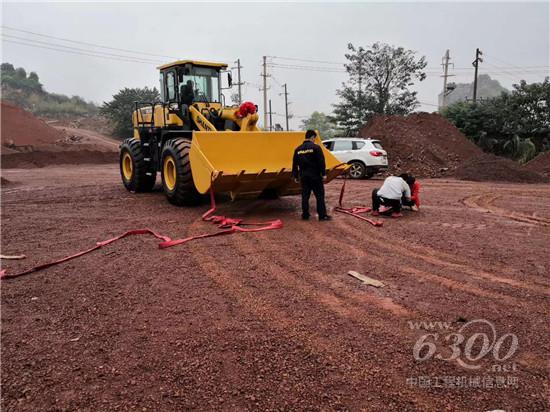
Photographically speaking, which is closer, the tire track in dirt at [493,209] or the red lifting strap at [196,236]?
the red lifting strap at [196,236]

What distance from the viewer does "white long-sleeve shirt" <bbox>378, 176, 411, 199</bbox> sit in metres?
8.09

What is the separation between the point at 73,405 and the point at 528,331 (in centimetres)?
345

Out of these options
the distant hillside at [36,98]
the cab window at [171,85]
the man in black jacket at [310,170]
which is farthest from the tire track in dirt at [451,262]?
the distant hillside at [36,98]

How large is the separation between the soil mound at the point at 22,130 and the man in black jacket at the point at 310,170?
27013 millimetres

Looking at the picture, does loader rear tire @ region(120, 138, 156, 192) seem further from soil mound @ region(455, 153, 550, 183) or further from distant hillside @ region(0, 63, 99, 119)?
distant hillside @ region(0, 63, 99, 119)

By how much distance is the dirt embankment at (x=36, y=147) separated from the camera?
26.0m

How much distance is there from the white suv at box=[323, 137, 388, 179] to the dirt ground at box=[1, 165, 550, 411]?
8.88 metres

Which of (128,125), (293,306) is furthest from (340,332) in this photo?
(128,125)

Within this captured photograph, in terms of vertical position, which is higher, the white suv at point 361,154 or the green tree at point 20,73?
the green tree at point 20,73

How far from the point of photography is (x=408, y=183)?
8438 mm

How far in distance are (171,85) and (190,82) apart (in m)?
0.53

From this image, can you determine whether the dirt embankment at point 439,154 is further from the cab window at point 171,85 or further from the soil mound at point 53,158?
the soil mound at point 53,158

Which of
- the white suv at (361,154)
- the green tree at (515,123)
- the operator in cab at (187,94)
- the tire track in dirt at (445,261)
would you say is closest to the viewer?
the tire track in dirt at (445,261)

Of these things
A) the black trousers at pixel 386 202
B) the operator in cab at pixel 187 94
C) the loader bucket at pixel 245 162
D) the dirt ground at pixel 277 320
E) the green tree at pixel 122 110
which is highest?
the green tree at pixel 122 110
